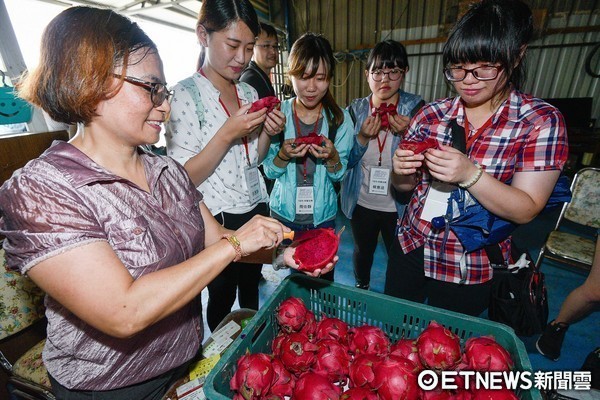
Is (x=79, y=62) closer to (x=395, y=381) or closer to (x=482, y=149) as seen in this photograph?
(x=395, y=381)

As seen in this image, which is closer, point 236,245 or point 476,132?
point 236,245

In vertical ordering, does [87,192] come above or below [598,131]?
above

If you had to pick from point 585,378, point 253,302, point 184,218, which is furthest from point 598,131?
point 184,218

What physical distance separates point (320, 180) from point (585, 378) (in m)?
1.87

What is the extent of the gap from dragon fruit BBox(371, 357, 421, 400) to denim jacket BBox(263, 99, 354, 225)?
1365 mm

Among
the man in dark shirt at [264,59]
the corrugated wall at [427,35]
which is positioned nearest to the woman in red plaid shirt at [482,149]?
the man in dark shirt at [264,59]

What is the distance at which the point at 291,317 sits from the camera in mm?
1169

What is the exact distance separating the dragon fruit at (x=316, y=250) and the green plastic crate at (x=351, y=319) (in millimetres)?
144

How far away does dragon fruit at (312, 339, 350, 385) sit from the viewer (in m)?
1.06

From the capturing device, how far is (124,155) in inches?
42.8

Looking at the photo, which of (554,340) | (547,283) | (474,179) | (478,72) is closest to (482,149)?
(474,179)

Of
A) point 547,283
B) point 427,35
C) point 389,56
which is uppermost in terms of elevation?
point 427,35

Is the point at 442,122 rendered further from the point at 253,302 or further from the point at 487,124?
the point at 253,302

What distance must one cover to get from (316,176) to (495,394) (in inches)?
64.2
